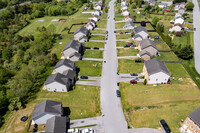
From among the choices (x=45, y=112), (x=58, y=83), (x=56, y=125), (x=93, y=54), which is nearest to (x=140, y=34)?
(x=93, y=54)

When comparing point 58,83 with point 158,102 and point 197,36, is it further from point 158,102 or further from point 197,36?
point 197,36

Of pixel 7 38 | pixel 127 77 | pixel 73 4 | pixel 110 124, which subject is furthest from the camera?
pixel 73 4

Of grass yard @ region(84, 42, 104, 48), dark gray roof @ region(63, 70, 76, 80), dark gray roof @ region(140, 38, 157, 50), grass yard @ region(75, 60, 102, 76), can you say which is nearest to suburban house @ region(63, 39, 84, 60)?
grass yard @ region(75, 60, 102, 76)

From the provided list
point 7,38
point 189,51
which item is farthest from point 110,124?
point 7,38

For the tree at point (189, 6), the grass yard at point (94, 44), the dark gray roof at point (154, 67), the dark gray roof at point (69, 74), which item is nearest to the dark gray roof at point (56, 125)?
the dark gray roof at point (69, 74)

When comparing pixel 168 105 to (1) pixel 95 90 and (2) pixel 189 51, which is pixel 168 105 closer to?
(1) pixel 95 90

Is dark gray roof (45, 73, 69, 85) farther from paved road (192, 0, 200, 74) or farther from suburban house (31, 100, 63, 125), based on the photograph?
paved road (192, 0, 200, 74)
